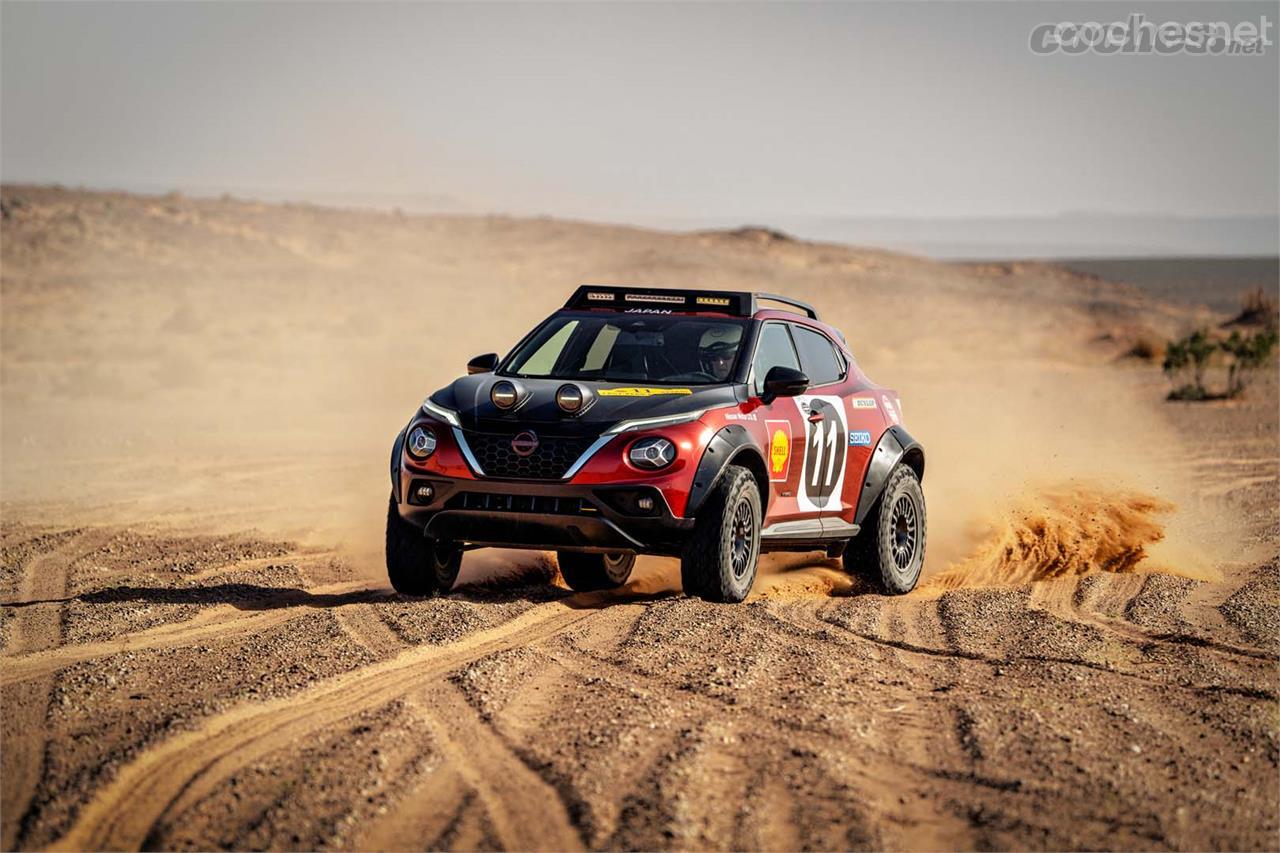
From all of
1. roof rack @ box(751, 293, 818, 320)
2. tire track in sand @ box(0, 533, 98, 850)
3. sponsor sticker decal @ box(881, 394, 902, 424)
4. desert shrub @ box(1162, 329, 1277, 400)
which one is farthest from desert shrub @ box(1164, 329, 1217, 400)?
tire track in sand @ box(0, 533, 98, 850)

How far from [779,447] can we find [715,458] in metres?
0.86

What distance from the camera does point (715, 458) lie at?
8891mm

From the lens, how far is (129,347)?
3922cm

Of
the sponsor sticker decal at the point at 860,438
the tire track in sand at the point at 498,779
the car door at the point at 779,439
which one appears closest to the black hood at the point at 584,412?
the car door at the point at 779,439

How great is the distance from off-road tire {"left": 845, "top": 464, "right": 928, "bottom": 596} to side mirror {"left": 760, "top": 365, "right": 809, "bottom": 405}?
150 cm

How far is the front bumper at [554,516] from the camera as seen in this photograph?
8695 millimetres

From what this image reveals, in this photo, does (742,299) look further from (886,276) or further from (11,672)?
(886,276)

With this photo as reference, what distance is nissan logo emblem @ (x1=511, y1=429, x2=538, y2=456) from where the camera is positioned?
879 centimetres

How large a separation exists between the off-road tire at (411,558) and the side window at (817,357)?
8.55 ft

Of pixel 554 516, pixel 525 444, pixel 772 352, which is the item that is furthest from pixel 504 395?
pixel 772 352

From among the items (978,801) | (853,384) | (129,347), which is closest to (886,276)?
(129,347)

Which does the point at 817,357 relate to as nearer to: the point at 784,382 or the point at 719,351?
the point at 719,351

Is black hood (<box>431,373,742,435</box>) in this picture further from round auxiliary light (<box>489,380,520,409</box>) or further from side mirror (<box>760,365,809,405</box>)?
side mirror (<box>760,365,809,405</box>)

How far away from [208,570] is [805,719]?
20.2 feet
